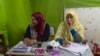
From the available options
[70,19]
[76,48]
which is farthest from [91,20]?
[76,48]

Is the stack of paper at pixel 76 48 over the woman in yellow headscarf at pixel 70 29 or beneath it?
beneath

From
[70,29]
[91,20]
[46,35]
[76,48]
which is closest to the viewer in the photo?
[76,48]

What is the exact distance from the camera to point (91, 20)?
348cm

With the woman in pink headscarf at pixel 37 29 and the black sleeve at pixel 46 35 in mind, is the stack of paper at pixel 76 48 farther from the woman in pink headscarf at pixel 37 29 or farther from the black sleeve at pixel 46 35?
the woman in pink headscarf at pixel 37 29

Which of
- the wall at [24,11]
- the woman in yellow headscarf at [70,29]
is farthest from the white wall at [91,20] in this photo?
the woman in yellow headscarf at [70,29]

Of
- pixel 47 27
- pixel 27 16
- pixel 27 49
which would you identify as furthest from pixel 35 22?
pixel 27 49

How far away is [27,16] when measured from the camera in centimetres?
364

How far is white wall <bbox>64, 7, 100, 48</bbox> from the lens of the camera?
3449 mm

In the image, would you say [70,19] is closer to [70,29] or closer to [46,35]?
[70,29]

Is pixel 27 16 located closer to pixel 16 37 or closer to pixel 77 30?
pixel 16 37

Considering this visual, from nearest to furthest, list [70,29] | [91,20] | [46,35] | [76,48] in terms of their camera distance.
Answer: [76,48], [70,29], [46,35], [91,20]

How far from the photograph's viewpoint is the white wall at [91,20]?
3449mm

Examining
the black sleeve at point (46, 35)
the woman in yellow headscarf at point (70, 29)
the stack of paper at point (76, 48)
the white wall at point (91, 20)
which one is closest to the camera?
the stack of paper at point (76, 48)

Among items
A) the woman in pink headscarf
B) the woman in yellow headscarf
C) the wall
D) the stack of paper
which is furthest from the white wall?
the stack of paper
